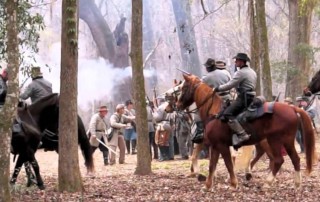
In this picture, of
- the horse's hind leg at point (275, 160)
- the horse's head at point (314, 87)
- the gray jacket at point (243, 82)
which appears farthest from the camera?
the horse's head at point (314, 87)

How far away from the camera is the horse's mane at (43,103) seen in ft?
41.5

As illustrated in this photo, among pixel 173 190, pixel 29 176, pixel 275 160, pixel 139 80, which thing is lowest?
pixel 173 190

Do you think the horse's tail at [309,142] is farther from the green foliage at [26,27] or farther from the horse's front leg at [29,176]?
the horse's front leg at [29,176]

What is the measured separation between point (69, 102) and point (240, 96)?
10.0ft

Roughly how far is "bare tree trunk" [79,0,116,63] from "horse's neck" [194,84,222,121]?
84.5 feet

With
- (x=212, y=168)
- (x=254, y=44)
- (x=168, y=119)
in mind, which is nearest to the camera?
(x=212, y=168)

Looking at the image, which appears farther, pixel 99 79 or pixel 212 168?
pixel 99 79

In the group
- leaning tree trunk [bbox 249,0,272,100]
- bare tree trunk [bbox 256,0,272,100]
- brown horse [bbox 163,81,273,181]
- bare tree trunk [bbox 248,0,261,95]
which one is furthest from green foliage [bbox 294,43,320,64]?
brown horse [bbox 163,81,273,181]

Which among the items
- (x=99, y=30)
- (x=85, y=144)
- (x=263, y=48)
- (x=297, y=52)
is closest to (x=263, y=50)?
(x=263, y=48)

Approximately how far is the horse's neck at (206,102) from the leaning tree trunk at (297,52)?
48.2 feet

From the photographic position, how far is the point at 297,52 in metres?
26.9

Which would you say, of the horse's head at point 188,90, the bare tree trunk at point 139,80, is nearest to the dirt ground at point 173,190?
the bare tree trunk at point 139,80

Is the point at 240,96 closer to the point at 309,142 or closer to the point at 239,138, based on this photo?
the point at 239,138

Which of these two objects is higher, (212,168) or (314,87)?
(314,87)
